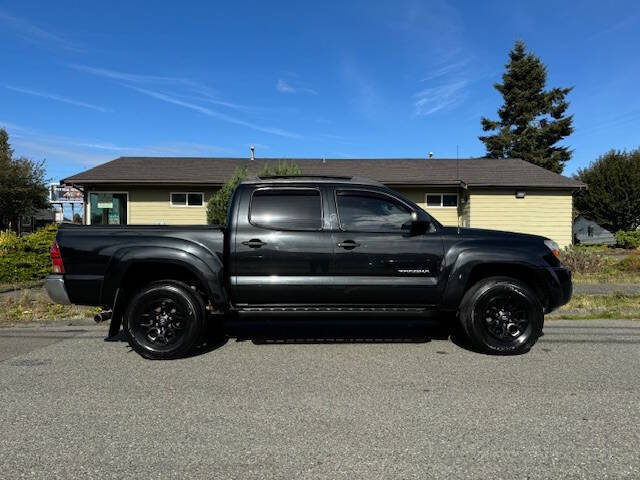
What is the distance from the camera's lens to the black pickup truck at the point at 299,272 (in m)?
5.37

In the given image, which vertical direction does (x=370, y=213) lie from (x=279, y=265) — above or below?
above

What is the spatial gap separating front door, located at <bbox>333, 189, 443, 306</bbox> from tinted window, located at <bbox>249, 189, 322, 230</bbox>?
1.20 feet

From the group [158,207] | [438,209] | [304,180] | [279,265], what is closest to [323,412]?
[279,265]

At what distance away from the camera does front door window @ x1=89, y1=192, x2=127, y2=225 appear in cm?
1902

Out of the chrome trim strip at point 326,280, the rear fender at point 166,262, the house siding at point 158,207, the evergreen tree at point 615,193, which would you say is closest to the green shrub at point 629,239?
the evergreen tree at point 615,193

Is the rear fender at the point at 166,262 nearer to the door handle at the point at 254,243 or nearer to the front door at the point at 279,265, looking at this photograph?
the front door at the point at 279,265

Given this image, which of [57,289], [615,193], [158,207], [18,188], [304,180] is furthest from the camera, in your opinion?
[18,188]

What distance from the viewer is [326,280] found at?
545 centimetres

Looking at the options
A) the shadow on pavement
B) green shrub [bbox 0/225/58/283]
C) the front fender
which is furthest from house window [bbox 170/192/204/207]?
the front fender

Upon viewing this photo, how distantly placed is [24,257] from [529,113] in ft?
130

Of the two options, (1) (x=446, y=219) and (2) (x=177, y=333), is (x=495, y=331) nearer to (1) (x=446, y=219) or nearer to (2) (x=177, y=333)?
(2) (x=177, y=333)

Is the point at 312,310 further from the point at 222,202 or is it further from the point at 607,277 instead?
the point at 222,202

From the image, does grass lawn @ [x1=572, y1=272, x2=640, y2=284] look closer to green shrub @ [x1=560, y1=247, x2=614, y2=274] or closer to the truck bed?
green shrub @ [x1=560, y1=247, x2=614, y2=274]

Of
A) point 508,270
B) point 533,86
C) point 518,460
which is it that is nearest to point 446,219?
point 508,270
